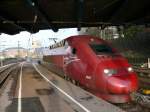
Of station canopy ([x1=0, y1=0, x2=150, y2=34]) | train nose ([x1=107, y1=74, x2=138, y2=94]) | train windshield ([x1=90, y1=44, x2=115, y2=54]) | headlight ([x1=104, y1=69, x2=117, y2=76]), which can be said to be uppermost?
station canopy ([x1=0, y1=0, x2=150, y2=34])

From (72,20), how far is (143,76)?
763 centimetres

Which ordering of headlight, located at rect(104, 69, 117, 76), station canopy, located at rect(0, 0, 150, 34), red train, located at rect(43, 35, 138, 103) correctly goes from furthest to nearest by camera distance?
station canopy, located at rect(0, 0, 150, 34) < headlight, located at rect(104, 69, 117, 76) < red train, located at rect(43, 35, 138, 103)

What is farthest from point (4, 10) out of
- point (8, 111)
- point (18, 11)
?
point (8, 111)

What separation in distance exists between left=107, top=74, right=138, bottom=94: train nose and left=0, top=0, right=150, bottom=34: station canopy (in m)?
7.43

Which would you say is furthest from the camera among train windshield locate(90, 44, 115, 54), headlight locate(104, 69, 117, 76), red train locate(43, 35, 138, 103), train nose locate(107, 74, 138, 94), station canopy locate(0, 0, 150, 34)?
station canopy locate(0, 0, 150, 34)

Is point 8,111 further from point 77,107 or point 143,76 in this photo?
point 143,76

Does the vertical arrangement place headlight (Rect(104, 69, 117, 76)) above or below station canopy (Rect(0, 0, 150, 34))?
below

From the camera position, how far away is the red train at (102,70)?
14.5 m

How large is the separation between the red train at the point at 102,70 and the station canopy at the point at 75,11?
344 cm

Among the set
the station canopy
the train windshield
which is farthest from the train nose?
the station canopy

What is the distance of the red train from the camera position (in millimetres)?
14531

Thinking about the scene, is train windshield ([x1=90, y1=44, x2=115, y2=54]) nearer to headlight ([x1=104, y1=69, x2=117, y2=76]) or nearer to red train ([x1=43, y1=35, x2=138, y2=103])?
red train ([x1=43, y1=35, x2=138, y2=103])

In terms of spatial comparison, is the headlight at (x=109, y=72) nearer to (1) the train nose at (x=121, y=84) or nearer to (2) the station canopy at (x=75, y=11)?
(1) the train nose at (x=121, y=84)

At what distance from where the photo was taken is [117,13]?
2502 centimetres
